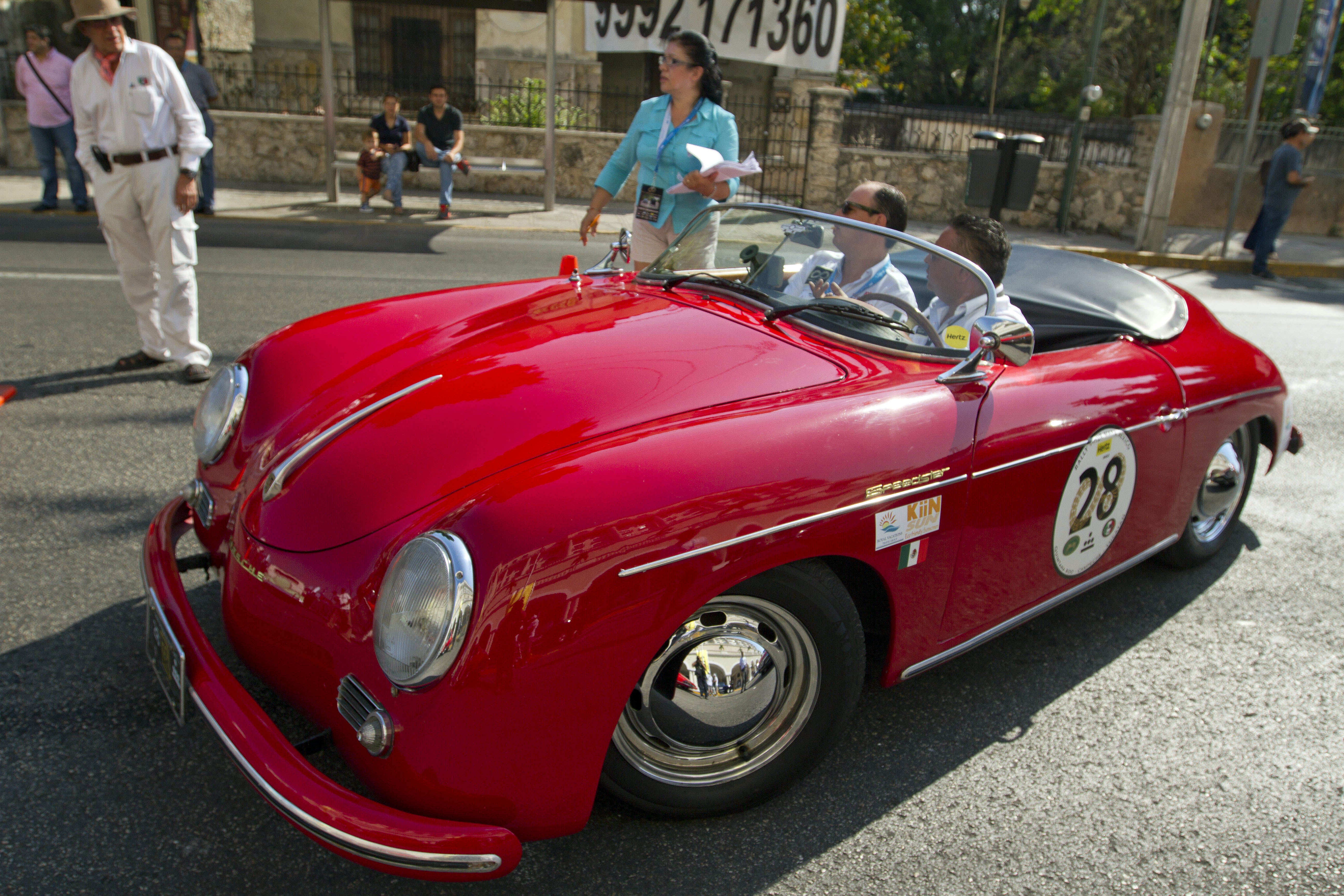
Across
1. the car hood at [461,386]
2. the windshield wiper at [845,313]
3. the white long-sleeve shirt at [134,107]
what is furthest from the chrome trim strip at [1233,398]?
the white long-sleeve shirt at [134,107]

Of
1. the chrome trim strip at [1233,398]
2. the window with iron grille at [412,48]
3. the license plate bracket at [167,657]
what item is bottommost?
the license plate bracket at [167,657]

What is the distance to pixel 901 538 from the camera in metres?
2.21

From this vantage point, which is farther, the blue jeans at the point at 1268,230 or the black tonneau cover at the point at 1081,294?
the blue jeans at the point at 1268,230

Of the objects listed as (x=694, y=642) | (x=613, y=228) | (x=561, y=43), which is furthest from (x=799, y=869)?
(x=561, y=43)

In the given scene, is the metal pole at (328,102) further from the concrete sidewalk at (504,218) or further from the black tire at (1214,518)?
the black tire at (1214,518)

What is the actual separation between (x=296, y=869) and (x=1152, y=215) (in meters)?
14.0

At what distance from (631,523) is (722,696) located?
0.52 m

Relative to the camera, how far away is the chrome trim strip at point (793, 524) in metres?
1.80

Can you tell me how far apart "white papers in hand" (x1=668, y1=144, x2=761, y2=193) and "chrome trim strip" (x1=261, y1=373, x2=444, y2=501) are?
80.3 inches

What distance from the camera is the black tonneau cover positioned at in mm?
3180

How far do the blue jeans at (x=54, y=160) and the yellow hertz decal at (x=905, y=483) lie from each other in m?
11.6

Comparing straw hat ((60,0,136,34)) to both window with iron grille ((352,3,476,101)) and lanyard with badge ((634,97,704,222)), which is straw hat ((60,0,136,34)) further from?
window with iron grille ((352,3,476,101))

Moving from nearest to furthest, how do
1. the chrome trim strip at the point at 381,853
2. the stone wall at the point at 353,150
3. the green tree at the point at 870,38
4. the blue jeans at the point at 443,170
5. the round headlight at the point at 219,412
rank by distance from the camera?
the chrome trim strip at the point at 381,853
the round headlight at the point at 219,412
the blue jeans at the point at 443,170
the stone wall at the point at 353,150
the green tree at the point at 870,38

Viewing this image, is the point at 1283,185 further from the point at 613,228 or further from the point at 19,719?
the point at 19,719
